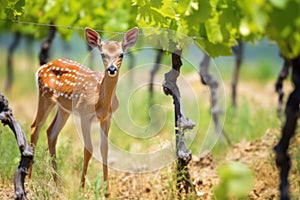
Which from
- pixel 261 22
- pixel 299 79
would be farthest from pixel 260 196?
pixel 261 22

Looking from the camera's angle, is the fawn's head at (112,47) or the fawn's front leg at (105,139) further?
the fawn's front leg at (105,139)

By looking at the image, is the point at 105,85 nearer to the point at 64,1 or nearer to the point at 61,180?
the point at 61,180

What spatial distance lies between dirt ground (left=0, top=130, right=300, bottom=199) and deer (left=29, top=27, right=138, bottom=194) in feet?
1.73

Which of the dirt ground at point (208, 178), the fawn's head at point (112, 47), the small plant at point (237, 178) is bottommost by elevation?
the small plant at point (237, 178)

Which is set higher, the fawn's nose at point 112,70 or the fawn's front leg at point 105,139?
the fawn's nose at point 112,70

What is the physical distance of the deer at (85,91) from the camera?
5.28 m

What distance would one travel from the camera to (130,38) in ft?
17.4

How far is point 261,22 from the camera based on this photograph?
345cm

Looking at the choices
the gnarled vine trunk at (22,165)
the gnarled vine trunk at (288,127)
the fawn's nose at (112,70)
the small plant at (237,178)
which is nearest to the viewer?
the small plant at (237,178)

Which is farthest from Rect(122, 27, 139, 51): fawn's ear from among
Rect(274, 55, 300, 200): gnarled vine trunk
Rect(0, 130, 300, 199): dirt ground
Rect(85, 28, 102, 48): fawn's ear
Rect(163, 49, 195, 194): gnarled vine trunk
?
Rect(274, 55, 300, 200): gnarled vine trunk

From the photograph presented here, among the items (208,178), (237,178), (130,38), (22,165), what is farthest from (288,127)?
(208,178)

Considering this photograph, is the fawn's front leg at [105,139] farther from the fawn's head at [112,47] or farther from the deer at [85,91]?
the fawn's head at [112,47]

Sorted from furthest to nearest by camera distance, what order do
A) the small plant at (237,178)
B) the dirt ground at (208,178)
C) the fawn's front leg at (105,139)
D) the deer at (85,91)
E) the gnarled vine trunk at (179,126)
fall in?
the dirt ground at (208,178), the fawn's front leg at (105,139), the gnarled vine trunk at (179,126), the deer at (85,91), the small plant at (237,178)

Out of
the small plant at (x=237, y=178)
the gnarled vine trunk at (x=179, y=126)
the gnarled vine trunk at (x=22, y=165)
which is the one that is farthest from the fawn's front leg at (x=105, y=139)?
the small plant at (x=237, y=178)
